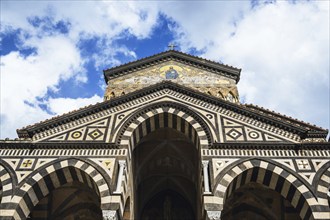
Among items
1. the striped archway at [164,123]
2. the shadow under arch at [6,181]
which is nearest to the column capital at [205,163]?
the striped archway at [164,123]

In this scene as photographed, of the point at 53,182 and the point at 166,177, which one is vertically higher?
the point at 166,177

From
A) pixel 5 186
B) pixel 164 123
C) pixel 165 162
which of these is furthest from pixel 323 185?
pixel 5 186

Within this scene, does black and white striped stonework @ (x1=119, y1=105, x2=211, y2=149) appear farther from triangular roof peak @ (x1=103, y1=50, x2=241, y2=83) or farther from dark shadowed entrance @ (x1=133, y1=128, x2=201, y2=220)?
triangular roof peak @ (x1=103, y1=50, x2=241, y2=83)

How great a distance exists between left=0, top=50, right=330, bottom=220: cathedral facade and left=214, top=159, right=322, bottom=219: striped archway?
0.10 ft

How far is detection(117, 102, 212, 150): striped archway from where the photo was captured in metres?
12.9

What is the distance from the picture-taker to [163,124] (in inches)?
554

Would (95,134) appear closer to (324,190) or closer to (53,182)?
(53,182)

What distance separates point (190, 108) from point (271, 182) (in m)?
4.06

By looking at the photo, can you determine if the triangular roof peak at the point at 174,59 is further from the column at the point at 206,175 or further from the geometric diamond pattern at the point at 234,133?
the column at the point at 206,175

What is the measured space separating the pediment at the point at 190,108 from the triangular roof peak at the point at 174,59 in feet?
21.5

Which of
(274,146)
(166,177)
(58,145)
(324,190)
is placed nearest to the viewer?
(324,190)

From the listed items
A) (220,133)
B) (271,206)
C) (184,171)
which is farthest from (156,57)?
(271,206)

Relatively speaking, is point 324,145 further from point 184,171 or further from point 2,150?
point 2,150

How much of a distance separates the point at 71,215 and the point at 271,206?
7.90 meters
